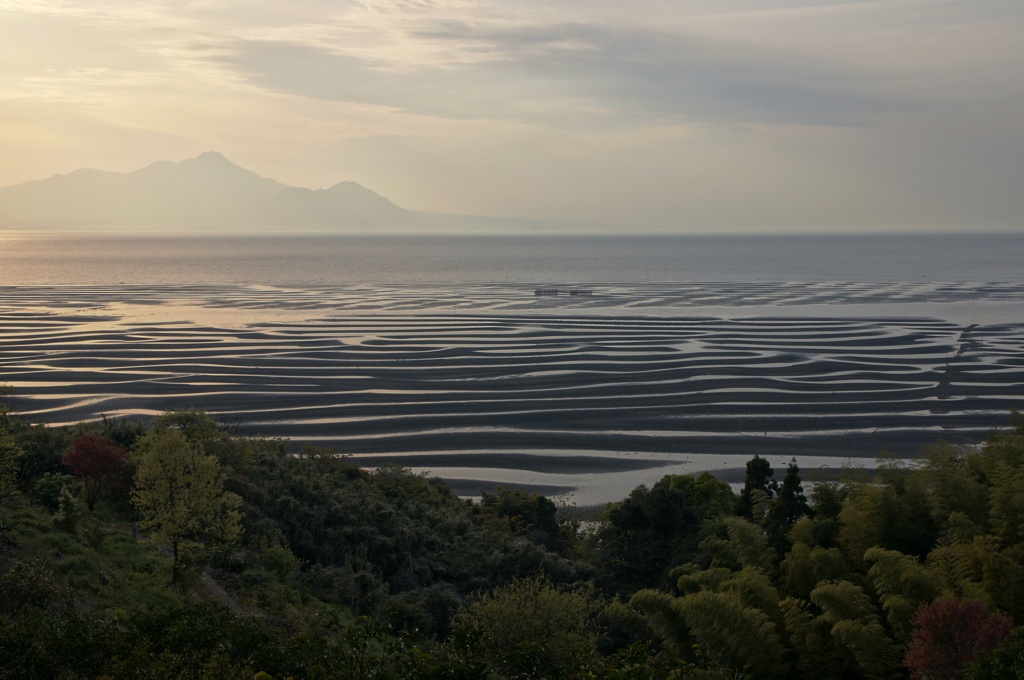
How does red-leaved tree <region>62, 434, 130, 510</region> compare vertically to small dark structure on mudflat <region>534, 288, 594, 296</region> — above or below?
below

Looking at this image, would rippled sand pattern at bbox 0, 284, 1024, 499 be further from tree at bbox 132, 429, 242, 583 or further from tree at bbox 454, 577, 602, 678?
tree at bbox 132, 429, 242, 583

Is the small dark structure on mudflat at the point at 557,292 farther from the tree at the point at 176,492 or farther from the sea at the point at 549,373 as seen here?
the tree at the point at 176,492

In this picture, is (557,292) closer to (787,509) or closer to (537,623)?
(787,509)

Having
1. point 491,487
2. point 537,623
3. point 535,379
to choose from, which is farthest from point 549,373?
point 537,623

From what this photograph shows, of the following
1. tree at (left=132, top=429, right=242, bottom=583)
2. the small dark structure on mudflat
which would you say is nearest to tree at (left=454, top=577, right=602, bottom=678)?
tree at (left=132, top=429, right=242, bottom=583)

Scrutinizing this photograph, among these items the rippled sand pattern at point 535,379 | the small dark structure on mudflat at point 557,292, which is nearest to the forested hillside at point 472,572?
the rippled sand pattern at point 535,379

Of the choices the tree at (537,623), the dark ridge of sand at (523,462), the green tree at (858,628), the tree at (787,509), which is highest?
the tree at (787,509)

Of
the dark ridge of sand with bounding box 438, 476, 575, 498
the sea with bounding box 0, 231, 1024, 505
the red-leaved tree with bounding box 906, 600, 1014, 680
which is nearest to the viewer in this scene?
the red-leaved tree with bounding box 906, 600, 1014, 680

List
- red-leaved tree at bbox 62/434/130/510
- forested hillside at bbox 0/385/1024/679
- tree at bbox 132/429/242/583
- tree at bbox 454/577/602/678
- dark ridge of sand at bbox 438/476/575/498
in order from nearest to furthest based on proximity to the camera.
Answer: forested hillside at bbox 0/385/1024/679
tree at bbox 454/577/602/678
tree at bbox 132/429/242/583
red-leaved tree at bbox 62/434/130/510
dark ridge of sand at bbox 438/476/575/498

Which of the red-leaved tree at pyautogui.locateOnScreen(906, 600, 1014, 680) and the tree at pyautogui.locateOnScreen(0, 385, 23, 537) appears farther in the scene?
the tree at pyautogui.locateOnScreen(0, 385, 23, 537)
